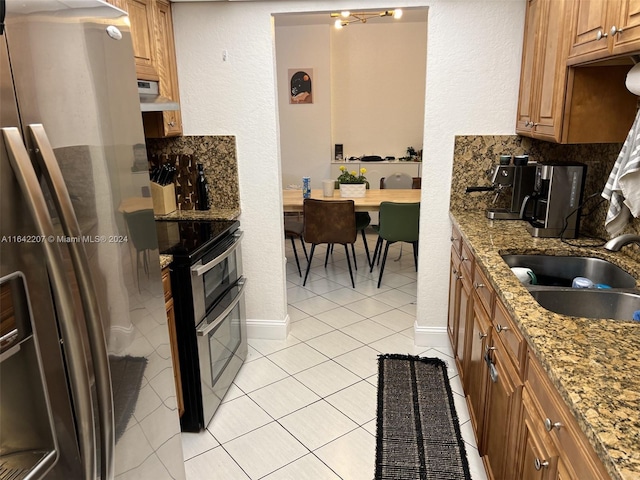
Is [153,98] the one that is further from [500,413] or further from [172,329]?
[500,413]

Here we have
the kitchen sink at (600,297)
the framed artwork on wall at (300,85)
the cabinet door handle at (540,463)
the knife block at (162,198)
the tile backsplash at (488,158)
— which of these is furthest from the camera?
the framed artwork on wall at (300,85)

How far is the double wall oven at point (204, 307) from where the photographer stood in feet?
7.16

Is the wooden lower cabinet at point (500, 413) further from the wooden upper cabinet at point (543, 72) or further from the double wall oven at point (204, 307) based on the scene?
the double wall oven at point (204, 307)

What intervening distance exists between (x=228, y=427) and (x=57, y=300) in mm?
1666

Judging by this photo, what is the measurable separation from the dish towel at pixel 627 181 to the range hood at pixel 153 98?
2040mm

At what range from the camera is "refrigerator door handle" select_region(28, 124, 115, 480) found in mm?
924

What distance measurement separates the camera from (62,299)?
95 cm

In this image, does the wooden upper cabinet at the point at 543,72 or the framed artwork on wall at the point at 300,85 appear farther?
the framed artwork on wall at the point at 300,85

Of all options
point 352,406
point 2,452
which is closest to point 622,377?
point 2,452

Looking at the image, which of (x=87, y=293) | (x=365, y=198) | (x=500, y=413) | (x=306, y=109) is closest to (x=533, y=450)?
(x=500, y=413)

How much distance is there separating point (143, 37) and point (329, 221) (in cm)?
210

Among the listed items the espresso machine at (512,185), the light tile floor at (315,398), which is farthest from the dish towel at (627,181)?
the light tile floor at (315,398)

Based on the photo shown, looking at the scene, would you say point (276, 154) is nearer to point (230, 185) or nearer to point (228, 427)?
point (230, 185)

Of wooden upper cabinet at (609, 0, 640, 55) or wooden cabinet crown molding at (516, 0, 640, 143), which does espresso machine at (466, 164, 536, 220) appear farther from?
wooden upper cabinet at (609, 0, 640, 55)
